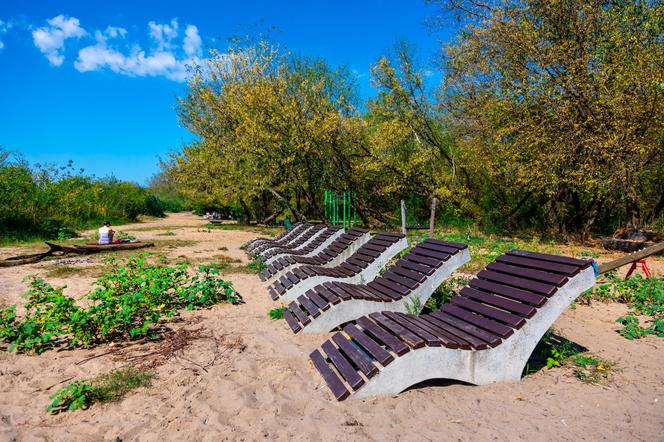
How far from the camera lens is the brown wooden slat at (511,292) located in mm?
3742

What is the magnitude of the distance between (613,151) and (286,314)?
12639 millimetres

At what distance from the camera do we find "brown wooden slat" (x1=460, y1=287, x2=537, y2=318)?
3733 mm

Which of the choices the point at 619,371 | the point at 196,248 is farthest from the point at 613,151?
the point at 196,248

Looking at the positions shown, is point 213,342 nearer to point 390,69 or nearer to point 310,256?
point 310,256

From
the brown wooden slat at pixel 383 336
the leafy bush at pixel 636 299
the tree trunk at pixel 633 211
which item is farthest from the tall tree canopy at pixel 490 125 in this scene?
the brown wooden slat at pixel 383 336

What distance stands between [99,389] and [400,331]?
8.54 feet

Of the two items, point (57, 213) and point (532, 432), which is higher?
point (57, 213)

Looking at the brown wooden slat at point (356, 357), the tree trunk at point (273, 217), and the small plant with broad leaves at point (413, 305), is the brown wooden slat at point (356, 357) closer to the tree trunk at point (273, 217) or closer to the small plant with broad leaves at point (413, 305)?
the small plant with broad leaves at point (413, 305)

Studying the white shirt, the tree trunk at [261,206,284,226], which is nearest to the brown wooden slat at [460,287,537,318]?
the white shirt

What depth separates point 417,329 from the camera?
12.3 feet

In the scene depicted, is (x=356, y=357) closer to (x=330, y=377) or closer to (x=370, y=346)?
(x=370, y=346)

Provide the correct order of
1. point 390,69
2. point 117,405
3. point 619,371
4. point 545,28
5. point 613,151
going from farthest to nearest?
1. point 390,69
2. point 545,28
3. point 613,151
4. point 619,371
5. point 117,405

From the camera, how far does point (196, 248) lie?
13633 millimetres

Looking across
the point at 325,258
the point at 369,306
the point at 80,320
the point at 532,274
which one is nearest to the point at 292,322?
the point at 369,306
